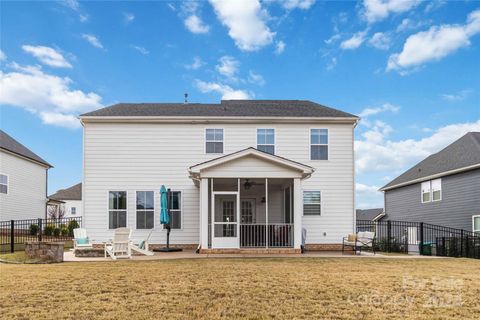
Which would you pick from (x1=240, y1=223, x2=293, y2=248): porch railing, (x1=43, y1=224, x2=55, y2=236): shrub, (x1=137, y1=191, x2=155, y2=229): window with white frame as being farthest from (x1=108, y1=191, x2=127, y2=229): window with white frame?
(x1=43, y1=224, x2=55, y2=236): shrub

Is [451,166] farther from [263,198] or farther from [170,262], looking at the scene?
[170,262]

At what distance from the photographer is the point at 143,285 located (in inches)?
310

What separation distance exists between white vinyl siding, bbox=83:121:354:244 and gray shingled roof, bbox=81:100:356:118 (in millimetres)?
468

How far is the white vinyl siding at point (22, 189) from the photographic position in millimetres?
25087

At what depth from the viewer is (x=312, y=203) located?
17516 millimetres

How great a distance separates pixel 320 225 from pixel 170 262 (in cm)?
769

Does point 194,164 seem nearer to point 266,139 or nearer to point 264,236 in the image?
point 266,139

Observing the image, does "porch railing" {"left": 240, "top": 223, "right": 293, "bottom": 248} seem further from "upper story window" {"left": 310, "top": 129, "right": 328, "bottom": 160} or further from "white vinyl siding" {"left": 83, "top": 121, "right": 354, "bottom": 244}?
"upper story window" {"left": 310, "top": 129, "right": 328, "bottom": 160}

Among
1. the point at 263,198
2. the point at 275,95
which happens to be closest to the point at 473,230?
the point at 263,198

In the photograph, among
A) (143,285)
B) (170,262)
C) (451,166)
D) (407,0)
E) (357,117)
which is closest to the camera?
(143,285)

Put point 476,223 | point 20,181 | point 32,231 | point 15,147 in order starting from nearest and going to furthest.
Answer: point 476,223 → point 32,231 → point 20,181 → point 15,147

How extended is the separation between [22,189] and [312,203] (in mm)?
19348

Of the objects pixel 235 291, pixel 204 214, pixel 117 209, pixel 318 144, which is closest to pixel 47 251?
pixel 204 214

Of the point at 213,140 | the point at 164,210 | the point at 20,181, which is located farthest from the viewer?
the point at 20,181
